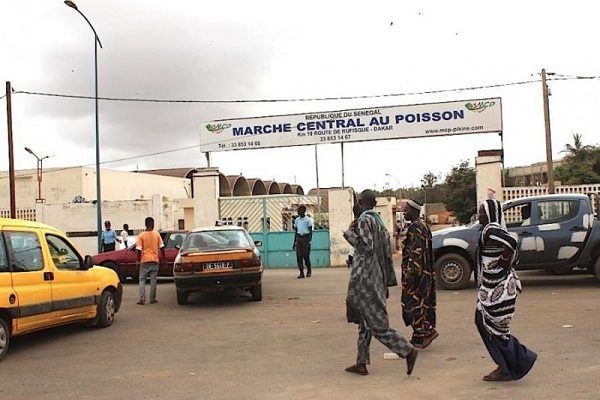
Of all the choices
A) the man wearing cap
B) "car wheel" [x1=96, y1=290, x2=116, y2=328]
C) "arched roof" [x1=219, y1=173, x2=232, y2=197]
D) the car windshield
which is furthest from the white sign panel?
"arched roof" [x1=219, y1=173, x2=232, y2=197]

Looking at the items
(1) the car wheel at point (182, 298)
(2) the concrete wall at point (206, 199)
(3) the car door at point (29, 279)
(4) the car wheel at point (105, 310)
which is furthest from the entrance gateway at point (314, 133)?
(3) the car door at point (29, 279)

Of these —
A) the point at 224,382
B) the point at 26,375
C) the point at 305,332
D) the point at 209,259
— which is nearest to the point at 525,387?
the point at 224,382

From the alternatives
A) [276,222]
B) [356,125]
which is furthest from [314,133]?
[276,222]

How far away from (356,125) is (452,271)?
26.8 ft

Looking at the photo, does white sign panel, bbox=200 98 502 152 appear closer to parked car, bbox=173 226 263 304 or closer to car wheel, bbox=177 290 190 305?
parked car, bbox=173 226 263 304

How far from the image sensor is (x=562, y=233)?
11383mm

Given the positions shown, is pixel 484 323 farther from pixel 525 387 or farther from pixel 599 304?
pixel 599 304

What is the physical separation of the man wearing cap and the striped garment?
117 centimetres

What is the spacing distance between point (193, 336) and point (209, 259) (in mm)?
2604

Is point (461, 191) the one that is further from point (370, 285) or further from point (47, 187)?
point (370, 285)

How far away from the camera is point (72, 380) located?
19.7 ft

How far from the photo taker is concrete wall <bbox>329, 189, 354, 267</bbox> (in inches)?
737

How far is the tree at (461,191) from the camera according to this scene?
41625 millimetres

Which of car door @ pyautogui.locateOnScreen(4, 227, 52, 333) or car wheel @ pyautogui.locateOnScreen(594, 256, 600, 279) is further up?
car door @ pyautogui.locateOnScreen(4, 227, 52, 333)
